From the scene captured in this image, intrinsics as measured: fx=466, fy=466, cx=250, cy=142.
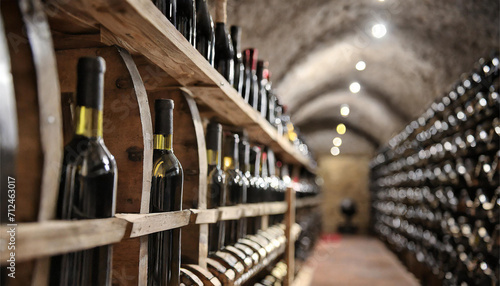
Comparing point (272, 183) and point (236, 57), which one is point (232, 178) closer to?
point (236, 57)

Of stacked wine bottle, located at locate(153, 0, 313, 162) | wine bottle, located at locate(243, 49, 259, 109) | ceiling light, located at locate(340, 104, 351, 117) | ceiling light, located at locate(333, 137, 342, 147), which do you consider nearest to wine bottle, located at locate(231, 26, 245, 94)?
stacked wine bottle, located at locate(153, 0, 313, 162)

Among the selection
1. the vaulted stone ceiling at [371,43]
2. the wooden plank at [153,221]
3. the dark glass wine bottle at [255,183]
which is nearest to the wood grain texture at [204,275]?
the wooden plank at [153,221]

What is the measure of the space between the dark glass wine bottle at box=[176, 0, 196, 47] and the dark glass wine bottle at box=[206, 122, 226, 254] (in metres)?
0.44

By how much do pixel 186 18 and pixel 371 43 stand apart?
19.1 ft

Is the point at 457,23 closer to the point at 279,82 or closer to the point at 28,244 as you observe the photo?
the point at 279,82

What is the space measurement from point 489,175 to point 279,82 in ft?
11.2

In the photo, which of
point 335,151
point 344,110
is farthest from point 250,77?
point 335,151

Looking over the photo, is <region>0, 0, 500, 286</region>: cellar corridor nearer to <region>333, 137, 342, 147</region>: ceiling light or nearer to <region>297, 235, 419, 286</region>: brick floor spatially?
<region>297, 235, 419, 286</region>: brick floor

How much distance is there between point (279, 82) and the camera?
6816mm

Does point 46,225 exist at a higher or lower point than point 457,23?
lower

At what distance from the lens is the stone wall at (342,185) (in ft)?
54.7

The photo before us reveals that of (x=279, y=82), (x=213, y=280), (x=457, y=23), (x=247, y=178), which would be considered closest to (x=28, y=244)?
(x=213, y=280)

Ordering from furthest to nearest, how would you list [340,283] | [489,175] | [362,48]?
[362,48], [340,283], [489,175]

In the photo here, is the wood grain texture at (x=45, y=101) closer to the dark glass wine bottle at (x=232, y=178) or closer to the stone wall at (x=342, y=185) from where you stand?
the dark glass wine bottle at (x=232, y=178)
